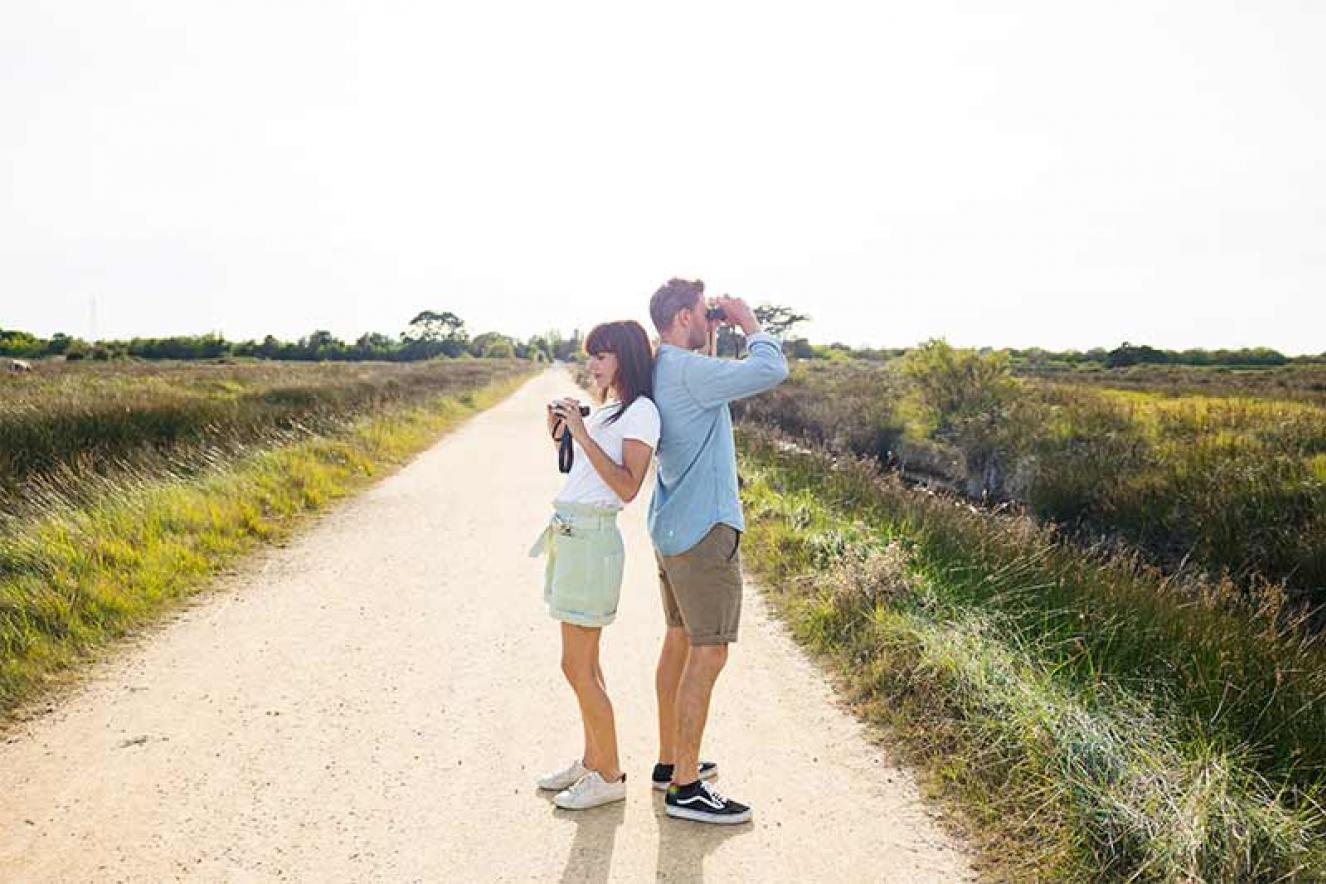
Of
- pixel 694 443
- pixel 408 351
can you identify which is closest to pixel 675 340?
pixel 694 443

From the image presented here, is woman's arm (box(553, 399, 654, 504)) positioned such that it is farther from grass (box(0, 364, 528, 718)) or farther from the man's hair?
grass (box(0, 364, 528, 718))

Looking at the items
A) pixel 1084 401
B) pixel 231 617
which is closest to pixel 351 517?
pixel 231 617

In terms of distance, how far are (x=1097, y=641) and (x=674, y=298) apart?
3.48 meters

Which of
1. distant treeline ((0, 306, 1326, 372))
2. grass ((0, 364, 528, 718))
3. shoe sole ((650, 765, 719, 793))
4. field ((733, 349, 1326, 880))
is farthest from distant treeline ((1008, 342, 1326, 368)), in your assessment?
shoe sole ((650, 765, 719, 793))

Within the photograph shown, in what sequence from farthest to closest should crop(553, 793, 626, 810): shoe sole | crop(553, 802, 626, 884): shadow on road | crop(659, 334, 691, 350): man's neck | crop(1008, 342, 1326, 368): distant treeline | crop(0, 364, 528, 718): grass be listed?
crop(1008, 342, 1326, 368): distant treeline < crop(0, 364, 528, 718): grass < crop(553, 793, 626, 810): shoe sole < crop(659, 334, 691, 350): man's neck < crop(553, 802, 626, 884): shadow on road

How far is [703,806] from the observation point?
342cm

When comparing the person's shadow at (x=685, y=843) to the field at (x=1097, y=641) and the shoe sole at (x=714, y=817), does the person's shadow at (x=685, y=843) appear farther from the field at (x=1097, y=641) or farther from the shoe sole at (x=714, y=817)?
the field at (x=1097, y=641)

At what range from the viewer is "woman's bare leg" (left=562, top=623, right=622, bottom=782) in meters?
3.55

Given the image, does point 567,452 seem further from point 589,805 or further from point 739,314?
point 589,805

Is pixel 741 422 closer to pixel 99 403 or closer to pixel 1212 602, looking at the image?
pixel 99 403

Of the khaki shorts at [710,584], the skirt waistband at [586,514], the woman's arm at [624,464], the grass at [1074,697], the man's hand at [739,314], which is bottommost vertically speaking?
the grass at [1074,697]

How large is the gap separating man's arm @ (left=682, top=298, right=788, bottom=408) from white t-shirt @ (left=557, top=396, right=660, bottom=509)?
21 cm

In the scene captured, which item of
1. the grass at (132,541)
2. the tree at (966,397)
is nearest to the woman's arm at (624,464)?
the grass at (132,541)

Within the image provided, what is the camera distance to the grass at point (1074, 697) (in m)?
3.07
